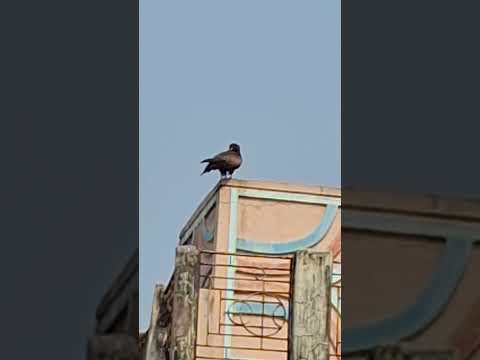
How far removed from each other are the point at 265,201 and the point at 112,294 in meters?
2.46

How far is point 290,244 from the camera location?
31.9ft

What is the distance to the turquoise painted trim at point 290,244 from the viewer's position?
953cm
